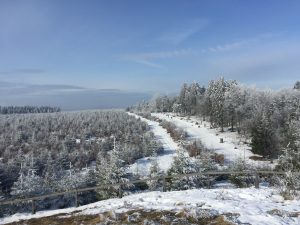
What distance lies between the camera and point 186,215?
9836 millimetres

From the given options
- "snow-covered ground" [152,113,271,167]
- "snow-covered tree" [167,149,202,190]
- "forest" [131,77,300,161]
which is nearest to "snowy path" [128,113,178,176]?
"snow-covered ground" [152,113,271,167]

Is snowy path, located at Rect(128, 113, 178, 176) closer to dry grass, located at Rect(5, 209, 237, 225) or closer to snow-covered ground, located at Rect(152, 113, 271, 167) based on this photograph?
snow-covered ground, located at Rect(152, 113, 271, 167)

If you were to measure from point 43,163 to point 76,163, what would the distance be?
20.8 ft

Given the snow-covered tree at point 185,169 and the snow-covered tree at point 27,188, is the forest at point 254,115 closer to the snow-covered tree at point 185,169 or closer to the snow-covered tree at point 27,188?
the snow-covered tree at point 185,169

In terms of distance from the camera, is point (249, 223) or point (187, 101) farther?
point (187, 101)

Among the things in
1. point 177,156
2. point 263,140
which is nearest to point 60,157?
point 263,140

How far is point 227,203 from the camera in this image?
10.8 metres

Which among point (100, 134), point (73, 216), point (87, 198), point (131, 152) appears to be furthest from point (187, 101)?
point (73, 216)

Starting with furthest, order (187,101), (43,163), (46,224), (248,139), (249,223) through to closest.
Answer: (187,101)
(248,139)
(43,163)
(46,224)
(249,223)

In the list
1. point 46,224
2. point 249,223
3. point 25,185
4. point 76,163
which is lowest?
point 76,163

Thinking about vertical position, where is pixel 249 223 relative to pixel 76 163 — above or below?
above

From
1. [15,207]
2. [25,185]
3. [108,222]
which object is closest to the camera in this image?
[108,222]

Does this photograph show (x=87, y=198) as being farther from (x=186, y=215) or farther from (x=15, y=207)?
(x=186, y=215)

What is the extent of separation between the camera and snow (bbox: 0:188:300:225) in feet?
30.6
